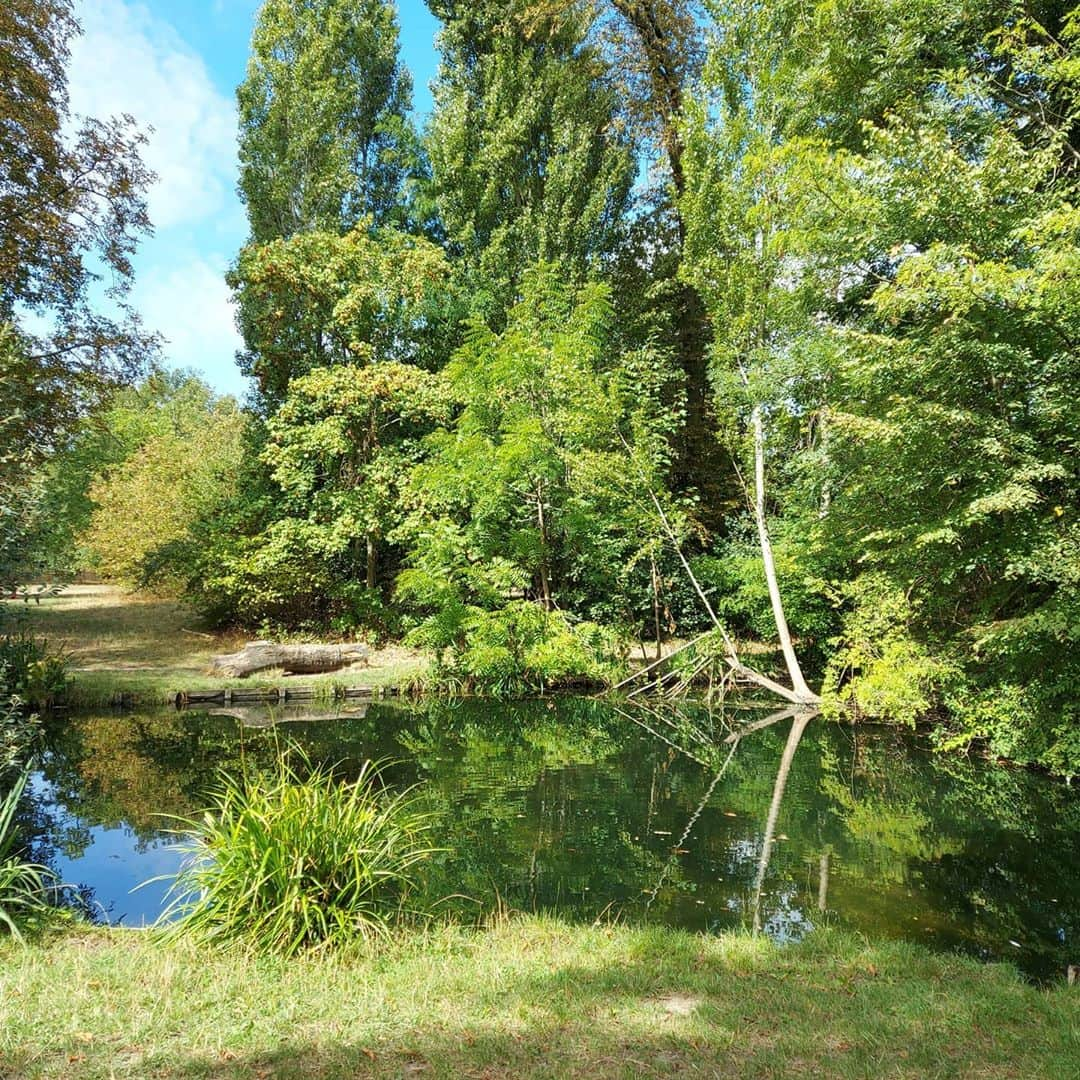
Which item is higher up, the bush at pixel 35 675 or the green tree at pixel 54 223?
the green tree at pixel 54 223

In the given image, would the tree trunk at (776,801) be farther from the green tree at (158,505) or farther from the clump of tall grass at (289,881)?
the green tree at (158,505)

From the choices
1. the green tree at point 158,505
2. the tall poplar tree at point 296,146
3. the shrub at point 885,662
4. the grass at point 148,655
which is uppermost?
the tall poplar tree at point 296,146

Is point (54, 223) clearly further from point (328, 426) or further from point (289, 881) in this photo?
point (289, 881)

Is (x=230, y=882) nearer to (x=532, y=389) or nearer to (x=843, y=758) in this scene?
(x=843, y=758)

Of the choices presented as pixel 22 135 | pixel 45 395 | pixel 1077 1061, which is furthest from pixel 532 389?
pixel 1077 1061

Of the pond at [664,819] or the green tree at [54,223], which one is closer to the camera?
the pond at [664,819]

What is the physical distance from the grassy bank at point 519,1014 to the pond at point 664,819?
3.41 feet

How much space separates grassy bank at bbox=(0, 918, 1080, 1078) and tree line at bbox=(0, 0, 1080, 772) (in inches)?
165

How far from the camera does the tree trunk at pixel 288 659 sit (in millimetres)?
13344

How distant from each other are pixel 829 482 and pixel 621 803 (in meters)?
7.01

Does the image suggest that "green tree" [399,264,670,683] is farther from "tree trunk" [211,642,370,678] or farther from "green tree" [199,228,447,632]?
"tree trunk" [211,642,370,678]

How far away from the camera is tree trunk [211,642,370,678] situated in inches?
525

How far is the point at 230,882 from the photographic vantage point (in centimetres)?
394

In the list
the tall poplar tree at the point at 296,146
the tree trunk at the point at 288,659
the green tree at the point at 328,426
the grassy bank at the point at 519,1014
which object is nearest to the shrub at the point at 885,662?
the grassy bank at the point at 519,1014
